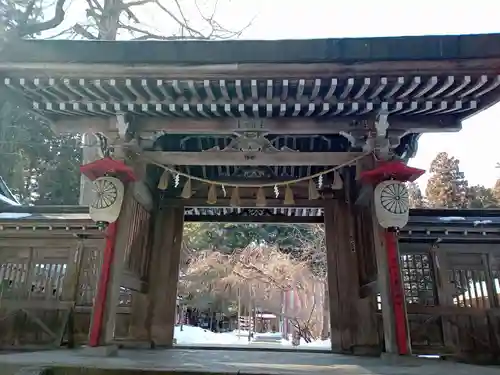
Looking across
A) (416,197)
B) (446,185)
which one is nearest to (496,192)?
(446,185)

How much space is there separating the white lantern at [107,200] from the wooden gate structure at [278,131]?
15cm

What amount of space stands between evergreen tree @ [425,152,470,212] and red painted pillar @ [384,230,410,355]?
18.0 metres

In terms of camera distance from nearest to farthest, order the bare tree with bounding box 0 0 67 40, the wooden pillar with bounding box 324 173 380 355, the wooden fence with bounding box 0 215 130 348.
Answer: the wooden pillar with bounding box 324 173 380 355 < the wooden fence with bounding box 0 215 130 348 < the bare tree with bounding box 0 0 67 40

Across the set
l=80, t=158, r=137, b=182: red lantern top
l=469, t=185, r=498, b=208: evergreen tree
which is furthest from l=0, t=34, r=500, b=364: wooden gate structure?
l=469, t=185, r=498, b=208: evergreen tree

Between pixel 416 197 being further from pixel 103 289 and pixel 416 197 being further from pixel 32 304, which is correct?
pixel 103 289

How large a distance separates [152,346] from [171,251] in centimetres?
148

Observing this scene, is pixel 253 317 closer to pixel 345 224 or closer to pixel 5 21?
pixel 345 224

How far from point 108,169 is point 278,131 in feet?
6.98

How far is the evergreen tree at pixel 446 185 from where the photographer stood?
2119 cm

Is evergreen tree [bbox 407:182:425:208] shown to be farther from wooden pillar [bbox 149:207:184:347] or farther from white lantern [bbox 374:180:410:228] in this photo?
white lantern [bbox 374:180:410:228]

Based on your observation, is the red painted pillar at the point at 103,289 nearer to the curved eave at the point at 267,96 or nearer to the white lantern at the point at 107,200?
the white lantern at the point at 107,200

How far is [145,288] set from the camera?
246 inches

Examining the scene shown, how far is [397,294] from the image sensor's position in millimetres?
4379

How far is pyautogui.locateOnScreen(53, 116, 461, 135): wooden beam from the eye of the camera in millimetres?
4941
